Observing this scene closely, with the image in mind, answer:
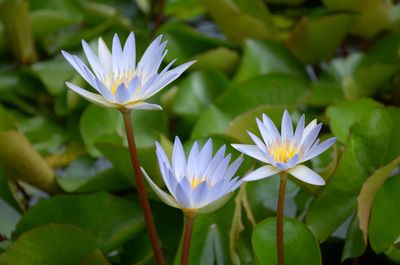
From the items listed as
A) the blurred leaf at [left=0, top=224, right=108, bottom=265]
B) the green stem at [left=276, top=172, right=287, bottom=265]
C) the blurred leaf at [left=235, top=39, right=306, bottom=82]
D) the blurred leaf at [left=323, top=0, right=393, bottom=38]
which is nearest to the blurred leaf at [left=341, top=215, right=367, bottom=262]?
the green stem at [left=276, top=172, right=287, bottom=265]

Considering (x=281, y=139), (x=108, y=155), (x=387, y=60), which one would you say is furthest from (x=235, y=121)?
(x=387, y=60)

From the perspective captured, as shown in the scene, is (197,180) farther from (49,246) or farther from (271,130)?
(49,246)

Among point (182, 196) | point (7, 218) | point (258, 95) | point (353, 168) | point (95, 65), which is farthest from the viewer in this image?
point (258, 95)

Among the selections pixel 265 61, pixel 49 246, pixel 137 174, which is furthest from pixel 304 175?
pixel 265 61

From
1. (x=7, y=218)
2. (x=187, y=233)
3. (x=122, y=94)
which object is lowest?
(x=7, y=218)

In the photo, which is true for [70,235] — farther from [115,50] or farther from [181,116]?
[181,116]

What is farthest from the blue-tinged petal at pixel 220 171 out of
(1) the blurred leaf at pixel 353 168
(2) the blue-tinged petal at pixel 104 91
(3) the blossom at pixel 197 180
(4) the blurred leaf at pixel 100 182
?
(4) the blurred leaf at pixel 100 182

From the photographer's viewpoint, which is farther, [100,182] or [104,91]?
[100,182]

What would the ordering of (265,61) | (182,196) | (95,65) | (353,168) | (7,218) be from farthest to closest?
(265,61)
(7,218)
(353,168)
(95,65)
(182,196)
